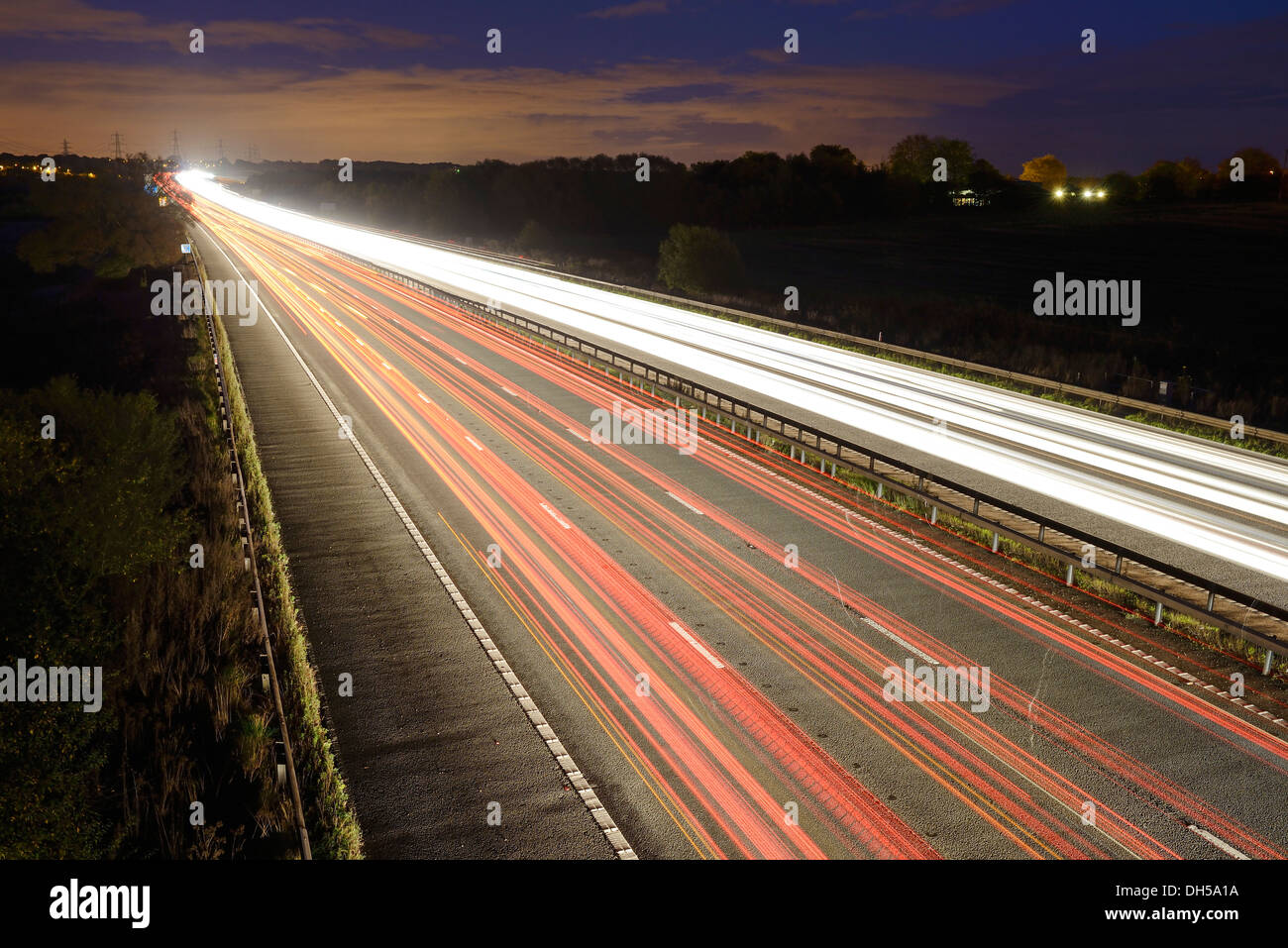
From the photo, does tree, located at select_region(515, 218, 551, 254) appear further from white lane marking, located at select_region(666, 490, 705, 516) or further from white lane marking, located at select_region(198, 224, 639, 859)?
white lane marking, located at select_region(666, 490, 705, 516)

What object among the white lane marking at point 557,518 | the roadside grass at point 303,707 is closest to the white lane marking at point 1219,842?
the roadside grass at point 303,707

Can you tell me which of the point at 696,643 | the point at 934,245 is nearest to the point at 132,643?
the point at 696,643

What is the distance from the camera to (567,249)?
107 m

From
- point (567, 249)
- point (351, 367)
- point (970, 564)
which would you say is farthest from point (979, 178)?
point (970, 564)

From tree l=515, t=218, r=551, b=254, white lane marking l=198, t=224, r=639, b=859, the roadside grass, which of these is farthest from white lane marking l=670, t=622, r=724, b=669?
tree l=515, t=218, r=551, b=254

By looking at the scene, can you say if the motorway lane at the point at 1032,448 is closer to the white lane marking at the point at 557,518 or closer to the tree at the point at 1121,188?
the white lane marking at the point at 557,518

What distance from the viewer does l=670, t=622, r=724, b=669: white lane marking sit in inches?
545

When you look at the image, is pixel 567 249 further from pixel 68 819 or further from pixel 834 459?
pixel 68 819

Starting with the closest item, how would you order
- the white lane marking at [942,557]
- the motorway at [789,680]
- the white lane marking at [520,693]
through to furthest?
the white lane marking at [520,693] → the motorway at [789,680] → the white lane marking at [942,557]

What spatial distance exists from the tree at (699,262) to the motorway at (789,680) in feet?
135

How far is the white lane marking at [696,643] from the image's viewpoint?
13.8 metres

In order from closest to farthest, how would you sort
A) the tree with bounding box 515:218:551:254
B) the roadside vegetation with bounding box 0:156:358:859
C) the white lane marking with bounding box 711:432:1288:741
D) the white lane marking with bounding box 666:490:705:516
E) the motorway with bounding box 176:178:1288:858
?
the roadside vegetation with bounding box 0:156:358:859, the motorway with bounding box 176:178:1288:858, the white lane marking with bounding box 711:432:1288:741, the white lane marking with bounding box 666:490:705:516, the tree with bounding box 515:218:551:254

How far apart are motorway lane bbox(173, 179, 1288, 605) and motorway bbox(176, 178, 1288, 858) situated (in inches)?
40.0

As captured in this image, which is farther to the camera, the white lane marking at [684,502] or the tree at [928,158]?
→ the tree at [928,158]
